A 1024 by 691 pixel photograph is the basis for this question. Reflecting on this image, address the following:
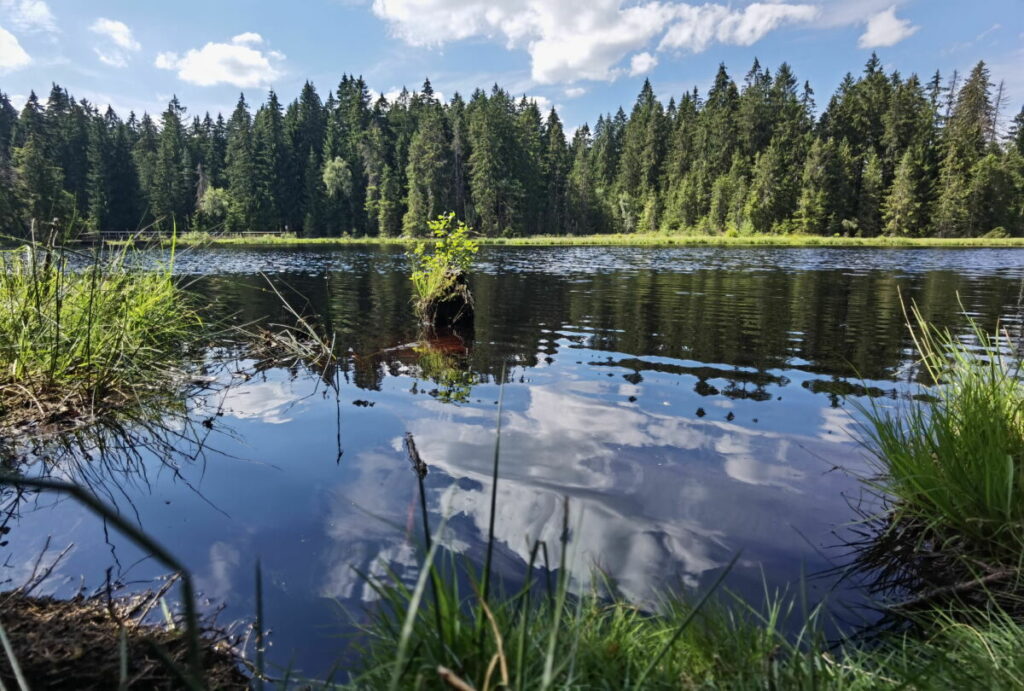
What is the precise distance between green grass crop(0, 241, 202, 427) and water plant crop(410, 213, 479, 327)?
22.8 ft

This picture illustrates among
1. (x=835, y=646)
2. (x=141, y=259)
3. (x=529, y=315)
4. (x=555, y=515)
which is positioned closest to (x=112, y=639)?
(x=555, y=515)

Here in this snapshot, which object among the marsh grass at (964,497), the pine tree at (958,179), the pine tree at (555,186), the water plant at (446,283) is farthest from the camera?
the pine tree at (555,186)

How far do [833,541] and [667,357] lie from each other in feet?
20.6

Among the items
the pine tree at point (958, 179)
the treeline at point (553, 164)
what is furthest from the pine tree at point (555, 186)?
the pine tree at point (958, 179)

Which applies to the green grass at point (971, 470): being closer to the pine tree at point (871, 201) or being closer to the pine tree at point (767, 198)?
the pine tree at point (767, 198)

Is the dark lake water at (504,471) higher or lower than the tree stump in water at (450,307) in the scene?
lower

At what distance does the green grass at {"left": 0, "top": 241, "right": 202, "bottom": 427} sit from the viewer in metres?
5.54

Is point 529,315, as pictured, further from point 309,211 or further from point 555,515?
point 309,211

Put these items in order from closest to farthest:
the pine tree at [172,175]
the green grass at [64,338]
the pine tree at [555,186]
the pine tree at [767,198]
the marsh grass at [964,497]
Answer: the marsh grass at [964,497] → the green grass at [64,338] → the pine tree at [767,198] → the pine tree at [172,175] → the pine tree at [555,186]

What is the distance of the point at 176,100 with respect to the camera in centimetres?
10438

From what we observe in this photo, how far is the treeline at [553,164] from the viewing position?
71375 mm

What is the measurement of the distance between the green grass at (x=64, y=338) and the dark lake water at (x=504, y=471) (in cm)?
100

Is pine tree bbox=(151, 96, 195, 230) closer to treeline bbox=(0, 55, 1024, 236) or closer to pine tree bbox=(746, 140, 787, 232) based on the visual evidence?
treeline bbox=(0, 55, 1024, 236)

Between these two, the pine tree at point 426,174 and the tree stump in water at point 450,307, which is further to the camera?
the pine tree at point 426,174
